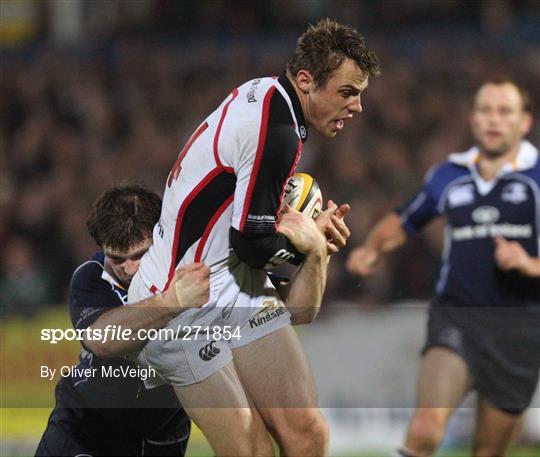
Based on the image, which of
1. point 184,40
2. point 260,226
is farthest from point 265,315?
point 184,40

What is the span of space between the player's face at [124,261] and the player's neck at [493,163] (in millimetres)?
2355

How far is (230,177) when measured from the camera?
4.14 meters

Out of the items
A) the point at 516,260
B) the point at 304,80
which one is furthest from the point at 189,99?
the point at 304,80

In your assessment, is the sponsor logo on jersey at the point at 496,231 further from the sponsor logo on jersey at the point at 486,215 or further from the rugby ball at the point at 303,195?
the rugby ball at the point at 303,195

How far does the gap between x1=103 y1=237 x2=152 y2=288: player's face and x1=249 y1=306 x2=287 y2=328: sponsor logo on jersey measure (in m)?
0.54

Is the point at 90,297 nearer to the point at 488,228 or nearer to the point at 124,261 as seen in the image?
the point at 124,261

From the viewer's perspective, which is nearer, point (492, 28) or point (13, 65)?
point (492, 28)

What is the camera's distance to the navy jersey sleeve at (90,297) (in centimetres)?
457

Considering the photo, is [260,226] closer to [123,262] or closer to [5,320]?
[123,262]

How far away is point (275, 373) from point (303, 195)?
77 cm

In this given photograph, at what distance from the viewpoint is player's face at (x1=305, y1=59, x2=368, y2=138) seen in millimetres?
4258

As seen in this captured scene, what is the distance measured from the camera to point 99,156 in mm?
10289

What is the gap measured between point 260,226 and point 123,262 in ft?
2.62

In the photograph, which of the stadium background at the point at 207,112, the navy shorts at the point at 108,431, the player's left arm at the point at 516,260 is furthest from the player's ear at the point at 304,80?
the stadium background at the point at 207,112
